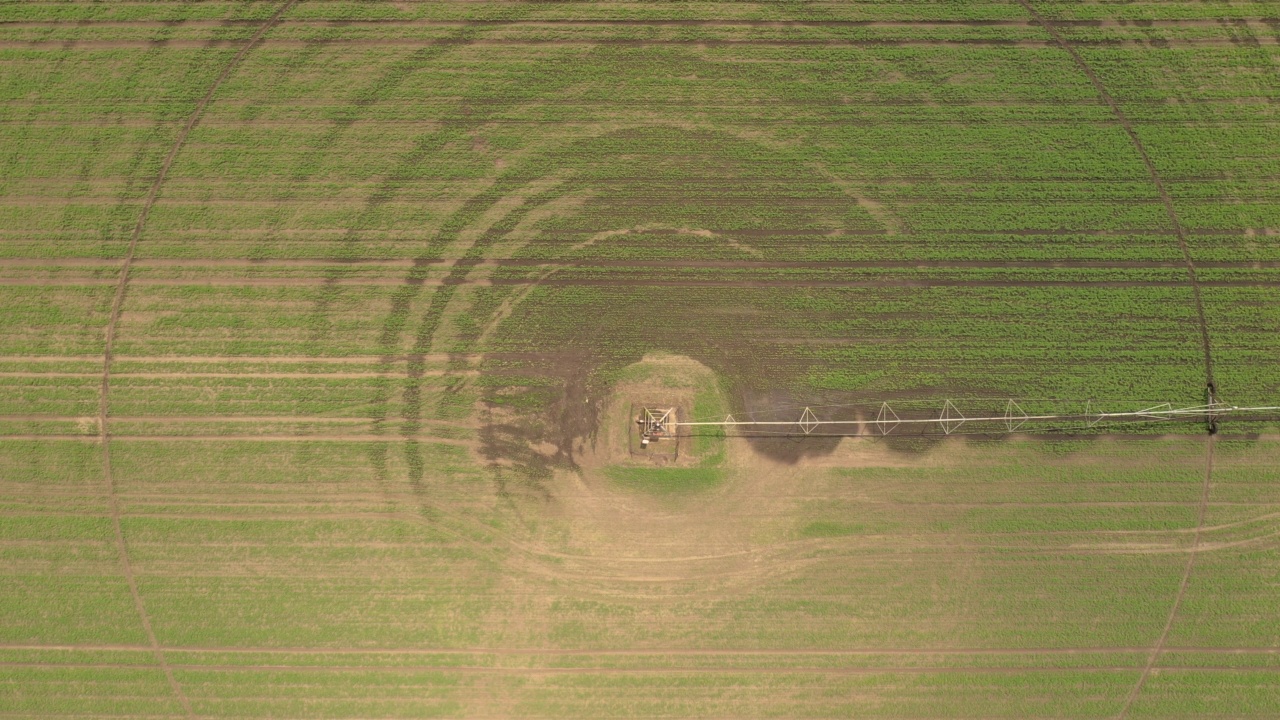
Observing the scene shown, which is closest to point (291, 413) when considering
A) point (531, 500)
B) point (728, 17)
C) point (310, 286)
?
point (310, 286)

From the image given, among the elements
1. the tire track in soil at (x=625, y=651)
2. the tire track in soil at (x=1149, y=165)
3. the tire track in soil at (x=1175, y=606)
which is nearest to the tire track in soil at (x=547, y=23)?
the tire track in soil at (x=1149, y=165)

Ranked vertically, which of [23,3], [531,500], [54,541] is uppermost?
[23,3]

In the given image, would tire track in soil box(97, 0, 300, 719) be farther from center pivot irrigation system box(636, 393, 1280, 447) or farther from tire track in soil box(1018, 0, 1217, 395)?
tire track in soil box(1018, 0, 1217, 395)

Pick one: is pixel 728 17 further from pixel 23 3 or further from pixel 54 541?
pixel 54 541

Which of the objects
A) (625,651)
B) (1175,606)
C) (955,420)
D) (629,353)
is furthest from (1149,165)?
(625,651)

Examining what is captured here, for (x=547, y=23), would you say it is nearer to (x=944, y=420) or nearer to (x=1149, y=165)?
(x=944, y=420)

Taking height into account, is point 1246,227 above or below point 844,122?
below
